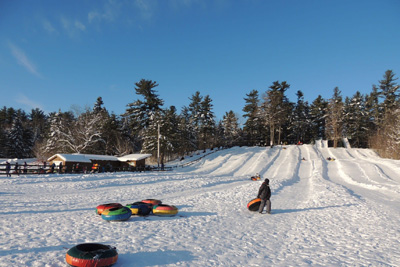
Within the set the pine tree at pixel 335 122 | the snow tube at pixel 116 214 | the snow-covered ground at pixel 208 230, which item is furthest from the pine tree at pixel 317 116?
the snow tube at pixel 116 214

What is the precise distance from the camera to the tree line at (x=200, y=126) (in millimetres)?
49844

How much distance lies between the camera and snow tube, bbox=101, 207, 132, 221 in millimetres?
9789

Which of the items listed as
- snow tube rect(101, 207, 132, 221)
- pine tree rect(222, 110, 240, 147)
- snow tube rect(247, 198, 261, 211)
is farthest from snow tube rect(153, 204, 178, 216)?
pine tree rect(222, 110, 240, 147)

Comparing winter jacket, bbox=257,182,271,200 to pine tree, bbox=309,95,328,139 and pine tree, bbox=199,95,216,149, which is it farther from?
pine tree, bbox=309,95,328,139

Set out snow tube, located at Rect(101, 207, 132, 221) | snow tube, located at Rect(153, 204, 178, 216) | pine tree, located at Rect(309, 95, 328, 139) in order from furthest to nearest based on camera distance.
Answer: pine tree, located at Rect(309, 95, 328, 139), snow tube, located at Rect(153, 204, 178, 216), snow tube, located at Rect(101, 207, 132, 221)

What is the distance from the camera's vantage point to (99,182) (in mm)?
23000

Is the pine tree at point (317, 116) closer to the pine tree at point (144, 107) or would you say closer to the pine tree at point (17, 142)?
the pine tree at point (144, 107)

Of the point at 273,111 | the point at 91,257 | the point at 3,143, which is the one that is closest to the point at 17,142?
the point at 3,143

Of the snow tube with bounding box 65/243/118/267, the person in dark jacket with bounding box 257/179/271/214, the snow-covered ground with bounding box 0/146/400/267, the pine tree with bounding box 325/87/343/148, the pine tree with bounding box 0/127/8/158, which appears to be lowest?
the snow-covered ground with bounding box 0/146/400/267

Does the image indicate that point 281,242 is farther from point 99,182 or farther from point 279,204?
point 99,182

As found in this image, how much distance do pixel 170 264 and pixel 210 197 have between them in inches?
462

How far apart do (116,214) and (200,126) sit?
57514mm

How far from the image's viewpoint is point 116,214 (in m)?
9.82

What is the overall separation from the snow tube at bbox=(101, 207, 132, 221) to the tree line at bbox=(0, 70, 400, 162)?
3521cm
